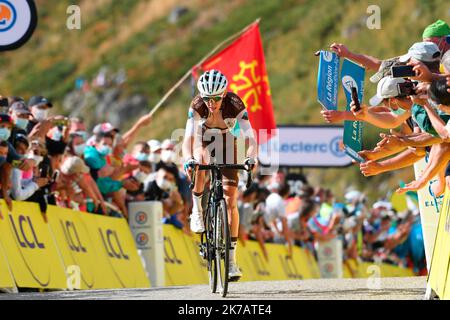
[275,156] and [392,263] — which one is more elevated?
[275,156]

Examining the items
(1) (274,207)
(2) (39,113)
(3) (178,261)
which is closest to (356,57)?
(2) (39,113)

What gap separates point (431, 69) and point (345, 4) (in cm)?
5784

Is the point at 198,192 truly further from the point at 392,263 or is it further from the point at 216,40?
the point at 216,40

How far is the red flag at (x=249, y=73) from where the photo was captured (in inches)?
813

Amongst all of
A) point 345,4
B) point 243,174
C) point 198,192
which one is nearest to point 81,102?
point 345,4

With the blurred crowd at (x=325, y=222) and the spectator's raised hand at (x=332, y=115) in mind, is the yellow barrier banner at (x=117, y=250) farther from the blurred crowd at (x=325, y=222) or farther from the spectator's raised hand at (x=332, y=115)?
the spectator's raised hand at (x=332, y=115)

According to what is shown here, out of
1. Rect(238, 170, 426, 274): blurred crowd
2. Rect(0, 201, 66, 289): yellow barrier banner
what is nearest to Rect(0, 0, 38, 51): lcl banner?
Rect(0, 201, 66, 289): yellow barrier banner

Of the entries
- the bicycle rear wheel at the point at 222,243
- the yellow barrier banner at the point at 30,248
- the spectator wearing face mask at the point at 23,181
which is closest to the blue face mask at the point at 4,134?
the spectator wearing face mask at the point at 23,181

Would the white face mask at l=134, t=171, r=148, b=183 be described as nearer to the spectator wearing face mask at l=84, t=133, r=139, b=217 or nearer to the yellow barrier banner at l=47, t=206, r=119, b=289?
the spectator wearing face mask at l=84, t=133, r=139, b=217

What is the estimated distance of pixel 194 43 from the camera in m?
76.1

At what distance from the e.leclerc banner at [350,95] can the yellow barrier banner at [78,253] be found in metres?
4.43

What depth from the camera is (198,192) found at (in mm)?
13133

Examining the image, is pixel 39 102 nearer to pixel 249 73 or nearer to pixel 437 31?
pixel 437 31

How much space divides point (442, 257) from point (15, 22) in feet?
19.9
